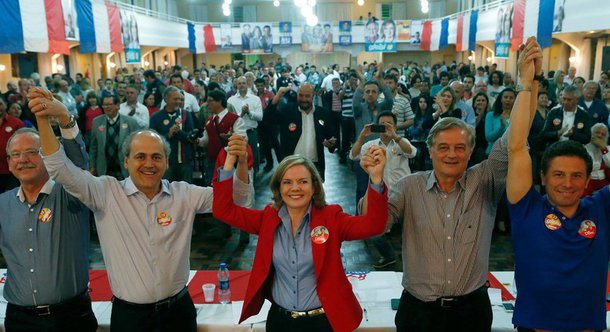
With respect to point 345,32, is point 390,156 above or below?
below

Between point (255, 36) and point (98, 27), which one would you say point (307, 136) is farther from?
point (255, 36)

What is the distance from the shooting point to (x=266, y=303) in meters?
2.80

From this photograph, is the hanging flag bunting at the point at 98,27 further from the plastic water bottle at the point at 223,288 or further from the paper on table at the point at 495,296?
the paper on table at the point at 495,296

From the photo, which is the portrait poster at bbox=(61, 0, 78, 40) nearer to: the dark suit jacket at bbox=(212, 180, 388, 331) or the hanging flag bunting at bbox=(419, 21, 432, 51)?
the dark suit jacket at bbox=(212, 180, 388, 331)

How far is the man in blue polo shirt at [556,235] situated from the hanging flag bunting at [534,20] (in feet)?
28.8

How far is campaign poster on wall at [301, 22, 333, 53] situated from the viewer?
23078 mm

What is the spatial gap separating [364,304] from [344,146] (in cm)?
646

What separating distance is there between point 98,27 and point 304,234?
1090 cm

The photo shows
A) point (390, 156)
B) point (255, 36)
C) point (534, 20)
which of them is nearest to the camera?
point (390, 156)

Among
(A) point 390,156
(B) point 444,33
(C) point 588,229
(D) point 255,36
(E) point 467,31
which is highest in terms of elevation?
(D) point 255,36

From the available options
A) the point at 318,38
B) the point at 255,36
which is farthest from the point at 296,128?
the point at 318,38

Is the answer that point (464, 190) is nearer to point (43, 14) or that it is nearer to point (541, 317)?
point (541, 317)

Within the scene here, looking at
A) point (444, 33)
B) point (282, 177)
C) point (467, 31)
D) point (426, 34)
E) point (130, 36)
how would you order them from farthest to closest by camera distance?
point (426, 34) < point (444, 33) < point (467, 31) < point (130, 36) < point (282, 177)

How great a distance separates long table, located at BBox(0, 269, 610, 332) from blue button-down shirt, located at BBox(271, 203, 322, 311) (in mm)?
502
